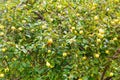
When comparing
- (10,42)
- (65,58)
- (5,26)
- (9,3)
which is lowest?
(65,58)

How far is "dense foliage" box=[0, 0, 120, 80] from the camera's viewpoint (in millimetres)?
2482

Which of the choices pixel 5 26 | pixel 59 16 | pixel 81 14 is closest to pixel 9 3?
pixel 5 26

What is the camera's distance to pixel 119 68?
8.02 feet

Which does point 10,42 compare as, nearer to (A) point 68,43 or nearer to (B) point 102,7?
(A) point 68,43

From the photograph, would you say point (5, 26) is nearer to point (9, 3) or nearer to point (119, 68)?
point (9, 3)

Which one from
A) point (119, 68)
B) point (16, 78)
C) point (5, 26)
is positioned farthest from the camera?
point (16, 78)

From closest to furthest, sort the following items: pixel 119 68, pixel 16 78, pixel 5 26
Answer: pixel 119 68, pixel 5 26, pixel 16 78

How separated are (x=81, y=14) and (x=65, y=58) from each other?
0.53 meters

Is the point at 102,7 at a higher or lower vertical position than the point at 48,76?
higher

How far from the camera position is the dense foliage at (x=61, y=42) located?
248 centimetres

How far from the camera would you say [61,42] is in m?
2.49

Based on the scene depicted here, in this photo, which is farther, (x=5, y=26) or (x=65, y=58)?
(x=5, y=26)

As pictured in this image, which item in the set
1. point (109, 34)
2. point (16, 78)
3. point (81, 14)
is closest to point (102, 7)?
point (81, 14)

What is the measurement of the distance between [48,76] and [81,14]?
691mm
